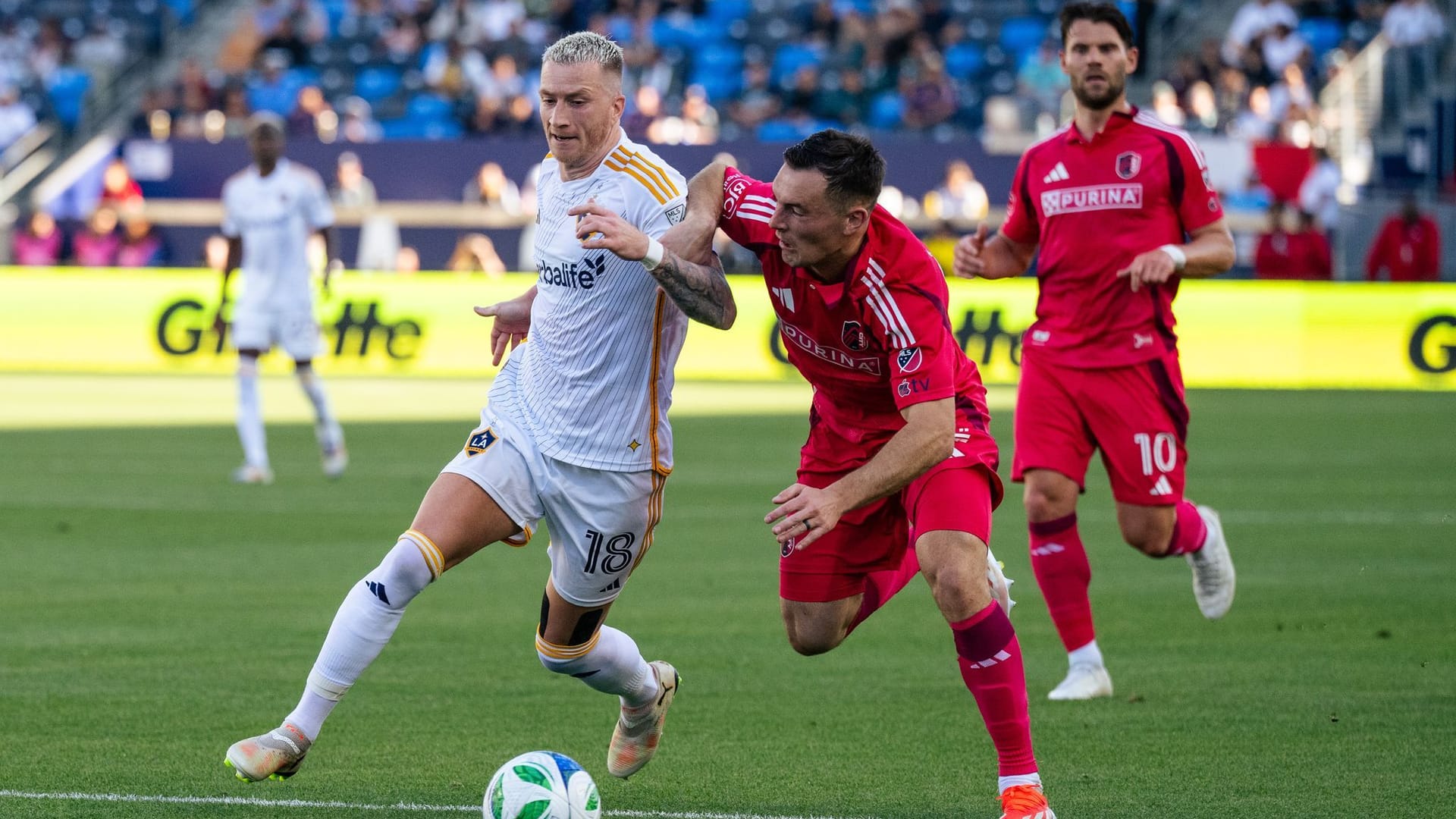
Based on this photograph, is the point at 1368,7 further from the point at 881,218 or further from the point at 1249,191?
the point at 881,218

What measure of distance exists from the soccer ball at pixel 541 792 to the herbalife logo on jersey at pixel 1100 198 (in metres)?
3.57

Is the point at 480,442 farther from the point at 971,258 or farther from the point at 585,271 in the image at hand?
the point at 971,258

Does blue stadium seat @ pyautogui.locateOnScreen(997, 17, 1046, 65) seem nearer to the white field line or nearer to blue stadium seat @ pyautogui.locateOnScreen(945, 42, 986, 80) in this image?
blue stadium seat @ pyautogui.locateOnScreen(945, 42, 986, 80)

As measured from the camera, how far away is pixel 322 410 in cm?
1448

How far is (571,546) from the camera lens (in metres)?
6.05

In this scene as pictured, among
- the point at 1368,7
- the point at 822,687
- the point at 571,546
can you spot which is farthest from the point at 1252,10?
the point at 571,546

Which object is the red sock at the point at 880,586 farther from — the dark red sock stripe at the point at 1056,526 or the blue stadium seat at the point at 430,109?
the blue stadium seat at the point at 430,109

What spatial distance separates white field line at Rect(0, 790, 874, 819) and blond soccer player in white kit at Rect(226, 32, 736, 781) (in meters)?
0.38

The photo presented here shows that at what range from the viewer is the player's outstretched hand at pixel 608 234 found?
5371mm

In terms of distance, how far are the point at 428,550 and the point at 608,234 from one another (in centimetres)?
109

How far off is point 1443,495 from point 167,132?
21771 mm

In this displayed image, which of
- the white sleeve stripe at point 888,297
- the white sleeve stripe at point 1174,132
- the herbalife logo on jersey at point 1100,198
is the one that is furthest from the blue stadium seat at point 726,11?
the white sleeve stripe at point 888,297

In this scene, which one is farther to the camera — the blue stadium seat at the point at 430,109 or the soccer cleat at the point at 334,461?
the blue stadium seat at the point at 430,109

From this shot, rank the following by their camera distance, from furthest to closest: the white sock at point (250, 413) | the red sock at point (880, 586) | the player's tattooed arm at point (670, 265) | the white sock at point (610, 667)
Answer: the white sock at point (250, 413), the red sock at point (880, 586), the white sock at point (610, 667), the player's tattooed arm at point (670, 265)
